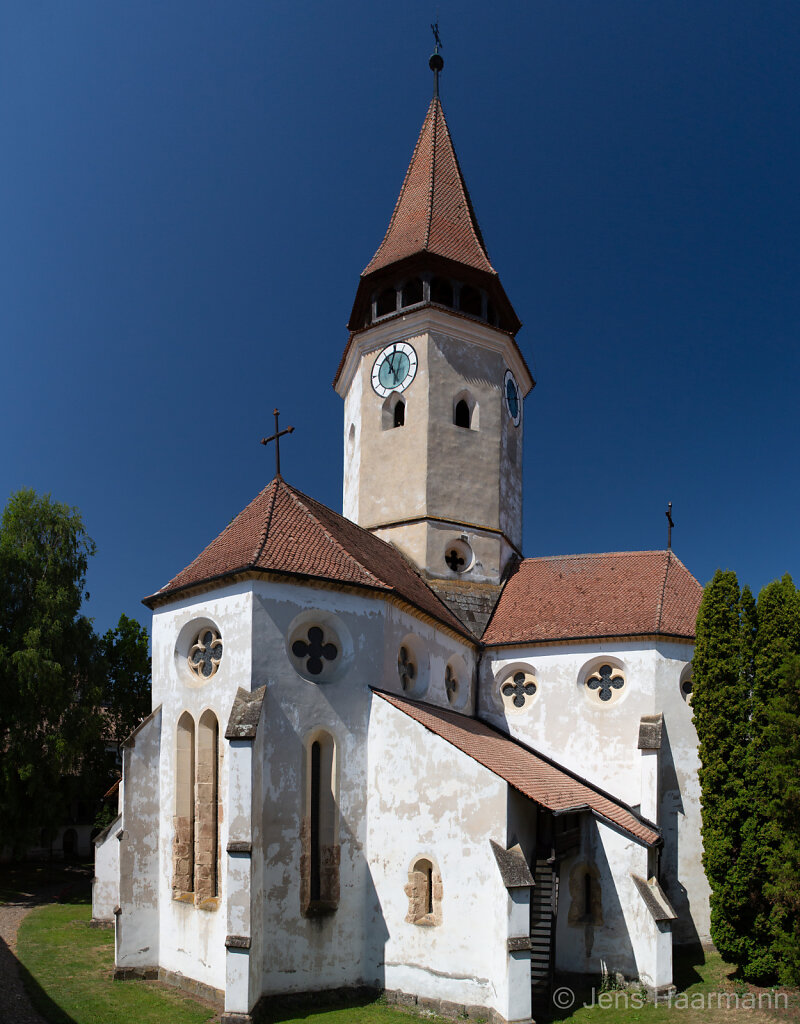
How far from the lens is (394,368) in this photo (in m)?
26.4

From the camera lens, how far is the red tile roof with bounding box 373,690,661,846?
1689 centimetres

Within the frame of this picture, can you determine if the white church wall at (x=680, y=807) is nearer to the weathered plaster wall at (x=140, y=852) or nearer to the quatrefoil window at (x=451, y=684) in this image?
the quatrefoil window at (x=451, y=684)

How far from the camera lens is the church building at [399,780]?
1559 centimetres

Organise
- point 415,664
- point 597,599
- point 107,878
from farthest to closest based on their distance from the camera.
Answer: point 597,599
point 107,878
point 415,664

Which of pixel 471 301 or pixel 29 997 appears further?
pixel 471 301

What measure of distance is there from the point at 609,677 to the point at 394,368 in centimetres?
1183

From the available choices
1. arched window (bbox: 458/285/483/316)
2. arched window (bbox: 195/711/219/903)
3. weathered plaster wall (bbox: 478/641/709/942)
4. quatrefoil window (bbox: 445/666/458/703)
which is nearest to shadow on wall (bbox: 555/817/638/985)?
weathered plaster wall (bbox: 478/641/709/942)

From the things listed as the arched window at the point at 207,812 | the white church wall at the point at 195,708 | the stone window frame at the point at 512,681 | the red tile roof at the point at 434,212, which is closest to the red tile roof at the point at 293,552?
the white church wall at the point at 195,708

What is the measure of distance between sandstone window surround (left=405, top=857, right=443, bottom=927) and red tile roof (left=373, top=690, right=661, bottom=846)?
2.39m

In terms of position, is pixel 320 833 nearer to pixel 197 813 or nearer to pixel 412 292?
pixel 197 813

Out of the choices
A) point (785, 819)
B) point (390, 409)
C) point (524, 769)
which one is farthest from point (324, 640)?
point (390, 409)

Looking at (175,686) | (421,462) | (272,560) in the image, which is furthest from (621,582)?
(175,686)

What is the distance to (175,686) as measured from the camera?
18094 millimetres

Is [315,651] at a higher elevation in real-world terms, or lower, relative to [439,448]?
lower
